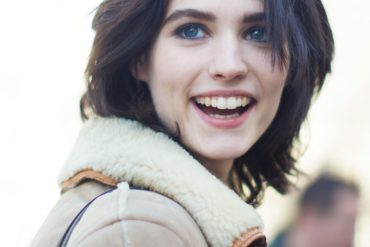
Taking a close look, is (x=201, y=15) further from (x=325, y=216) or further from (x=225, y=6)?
(x=325, y=216)

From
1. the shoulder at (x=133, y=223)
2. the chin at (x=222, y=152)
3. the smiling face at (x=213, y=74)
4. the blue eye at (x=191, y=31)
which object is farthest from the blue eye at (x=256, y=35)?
the shoulder at (x=133, y=223)

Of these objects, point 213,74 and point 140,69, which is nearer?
point 213,74

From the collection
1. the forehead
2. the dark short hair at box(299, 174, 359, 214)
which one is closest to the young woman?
the forehead

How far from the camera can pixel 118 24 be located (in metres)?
2.33

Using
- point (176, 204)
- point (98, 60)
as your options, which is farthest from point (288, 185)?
point (176, 204)

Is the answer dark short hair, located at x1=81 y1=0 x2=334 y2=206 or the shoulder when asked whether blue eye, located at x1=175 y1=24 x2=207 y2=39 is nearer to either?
dark short hair, located at x1=81 y1=0 x2=334 y2=206

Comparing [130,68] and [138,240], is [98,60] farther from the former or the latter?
[138,240]

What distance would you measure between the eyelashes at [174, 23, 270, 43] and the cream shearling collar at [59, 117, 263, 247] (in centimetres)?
26

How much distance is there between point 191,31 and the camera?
228 centimetres

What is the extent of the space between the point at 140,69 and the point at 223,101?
0.24m

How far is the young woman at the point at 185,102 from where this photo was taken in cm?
197

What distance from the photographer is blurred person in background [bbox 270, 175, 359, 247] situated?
2.00 metres

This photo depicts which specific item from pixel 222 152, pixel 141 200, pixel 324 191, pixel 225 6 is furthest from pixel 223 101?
pixel 141 200

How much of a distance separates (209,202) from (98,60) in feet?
1.81
